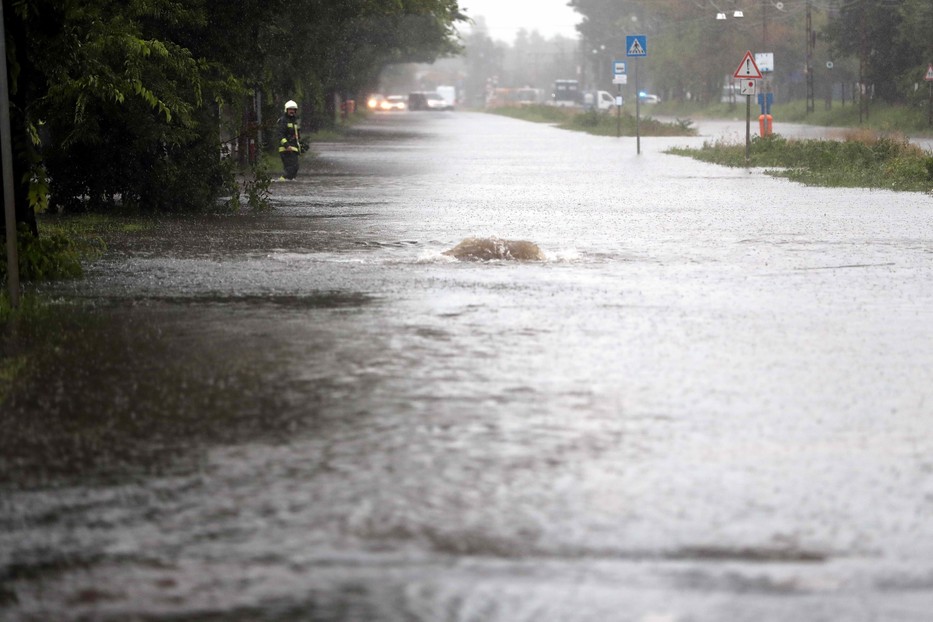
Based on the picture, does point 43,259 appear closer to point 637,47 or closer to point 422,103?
point 637,47

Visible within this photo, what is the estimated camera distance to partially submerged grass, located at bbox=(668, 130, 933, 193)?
27.9 metres

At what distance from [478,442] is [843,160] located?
26167 millimetres

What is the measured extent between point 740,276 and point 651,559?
8905 millimetres

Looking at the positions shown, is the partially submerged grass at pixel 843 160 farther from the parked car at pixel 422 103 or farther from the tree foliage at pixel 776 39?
the parked car at pixel 422 103

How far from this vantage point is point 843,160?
106 feet

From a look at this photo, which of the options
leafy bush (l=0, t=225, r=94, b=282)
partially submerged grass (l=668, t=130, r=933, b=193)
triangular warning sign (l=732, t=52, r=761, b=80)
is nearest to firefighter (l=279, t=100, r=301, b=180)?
partially submerged grass (l=668, t=130, r=933, b=193)

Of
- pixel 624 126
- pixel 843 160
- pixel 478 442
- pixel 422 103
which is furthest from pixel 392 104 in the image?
pixel 478 442

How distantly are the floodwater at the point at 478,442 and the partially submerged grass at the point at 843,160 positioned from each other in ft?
41.0

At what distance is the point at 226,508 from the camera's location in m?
6.31

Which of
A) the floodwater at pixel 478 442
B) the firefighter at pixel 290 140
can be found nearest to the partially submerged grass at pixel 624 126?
the firefighter at pixel 290 140

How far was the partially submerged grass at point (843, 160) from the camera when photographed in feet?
91.6

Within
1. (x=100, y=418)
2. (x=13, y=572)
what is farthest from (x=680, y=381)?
(x=13, y=572)

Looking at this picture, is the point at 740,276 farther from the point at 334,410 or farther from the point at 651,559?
the point at 651,559

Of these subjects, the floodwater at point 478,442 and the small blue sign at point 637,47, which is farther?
the small blue sign at point 637,47
